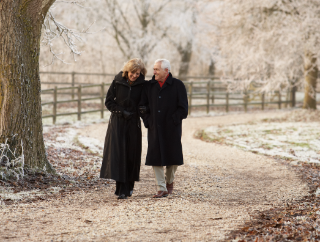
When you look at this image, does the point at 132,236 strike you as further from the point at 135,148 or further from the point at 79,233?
the point at 135,148

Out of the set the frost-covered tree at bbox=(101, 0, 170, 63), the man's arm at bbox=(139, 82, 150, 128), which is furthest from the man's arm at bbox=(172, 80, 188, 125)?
the frost-covered tree at bbox=(101, 0, 170, 63)

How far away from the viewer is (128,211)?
4.61 meters

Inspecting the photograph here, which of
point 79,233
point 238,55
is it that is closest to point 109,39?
point 238,55

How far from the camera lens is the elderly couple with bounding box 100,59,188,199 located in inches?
207

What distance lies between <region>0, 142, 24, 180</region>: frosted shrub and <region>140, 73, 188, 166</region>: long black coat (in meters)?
1.79

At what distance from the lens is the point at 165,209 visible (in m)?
4.69

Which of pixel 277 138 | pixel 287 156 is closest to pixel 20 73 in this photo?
pixel 287 156

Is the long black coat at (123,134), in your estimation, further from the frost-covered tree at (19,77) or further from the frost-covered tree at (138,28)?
the frost-covered tree at (138,28)

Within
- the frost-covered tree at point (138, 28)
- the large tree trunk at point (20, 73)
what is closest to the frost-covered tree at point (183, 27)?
the frost-covered tree at point (138, 28)

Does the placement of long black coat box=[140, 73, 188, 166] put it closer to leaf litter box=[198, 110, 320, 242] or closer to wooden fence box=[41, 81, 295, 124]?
leaf litter box=[198, 110, 320, 242]

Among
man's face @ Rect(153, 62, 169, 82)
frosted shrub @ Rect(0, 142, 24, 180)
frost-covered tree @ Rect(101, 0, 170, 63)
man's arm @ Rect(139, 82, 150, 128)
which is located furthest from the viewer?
frost-covered tree @ Rect(101, 0, 170, 63)

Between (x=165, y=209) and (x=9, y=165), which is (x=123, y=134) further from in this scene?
(x=9, y=165)

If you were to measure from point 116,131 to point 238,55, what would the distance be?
12353 millimetres

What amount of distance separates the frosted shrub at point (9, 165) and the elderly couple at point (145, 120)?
1249 millimetres
